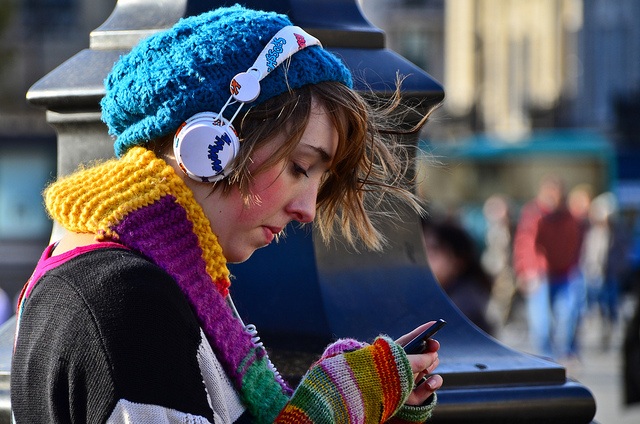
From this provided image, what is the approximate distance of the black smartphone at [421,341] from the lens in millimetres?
1879

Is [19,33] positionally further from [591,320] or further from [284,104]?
[284,104]

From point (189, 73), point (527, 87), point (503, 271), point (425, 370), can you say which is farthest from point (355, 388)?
point (527, 87)

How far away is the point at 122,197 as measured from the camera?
5.47 ft

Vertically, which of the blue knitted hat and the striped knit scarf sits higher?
the blue knitted hat

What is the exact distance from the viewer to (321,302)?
2.32 meters

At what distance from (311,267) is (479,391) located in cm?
40

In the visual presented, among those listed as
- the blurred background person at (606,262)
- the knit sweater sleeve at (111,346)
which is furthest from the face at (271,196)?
the blurred background person at (606,262)

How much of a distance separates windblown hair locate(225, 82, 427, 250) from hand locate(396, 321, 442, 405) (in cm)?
25

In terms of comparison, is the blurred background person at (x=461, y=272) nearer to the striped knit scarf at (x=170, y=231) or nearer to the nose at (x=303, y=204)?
the nose at (x=303, y=204)

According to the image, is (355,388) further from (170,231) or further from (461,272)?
(461,272)

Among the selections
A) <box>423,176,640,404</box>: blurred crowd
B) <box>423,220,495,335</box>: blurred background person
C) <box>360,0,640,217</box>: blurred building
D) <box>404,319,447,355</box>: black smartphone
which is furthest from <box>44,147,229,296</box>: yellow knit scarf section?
<box>360,0,640,217</box>: blurred building

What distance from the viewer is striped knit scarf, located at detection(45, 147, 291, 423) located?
1646 millimetres

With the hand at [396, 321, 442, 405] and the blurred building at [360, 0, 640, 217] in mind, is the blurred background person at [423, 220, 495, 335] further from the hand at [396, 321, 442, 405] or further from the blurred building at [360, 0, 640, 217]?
the blurred building at [360, 0, 640, 217]

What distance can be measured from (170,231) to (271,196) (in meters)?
0.18
